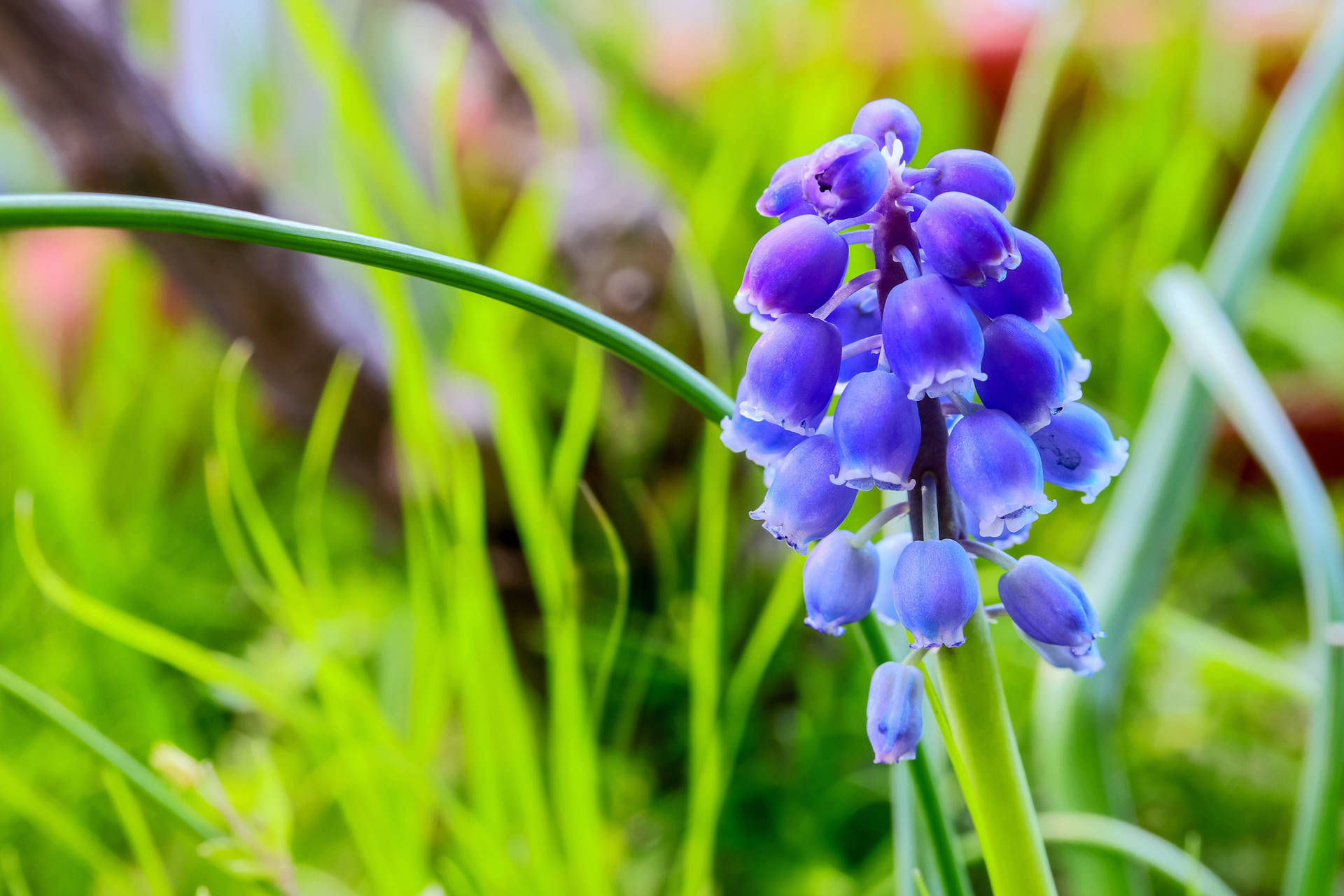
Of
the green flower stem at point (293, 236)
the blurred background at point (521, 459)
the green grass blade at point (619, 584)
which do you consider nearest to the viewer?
the green flower stem at point (293, 236)

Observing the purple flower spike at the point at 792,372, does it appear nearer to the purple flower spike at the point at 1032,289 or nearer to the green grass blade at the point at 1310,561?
the purple flower spike at the point at 1032,289

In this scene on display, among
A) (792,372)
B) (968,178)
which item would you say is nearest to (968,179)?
(968,178)

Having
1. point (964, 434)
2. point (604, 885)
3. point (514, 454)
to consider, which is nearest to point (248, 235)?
point (964, 434)

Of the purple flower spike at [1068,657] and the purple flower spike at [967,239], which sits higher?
the purple flower spike at [967,239]

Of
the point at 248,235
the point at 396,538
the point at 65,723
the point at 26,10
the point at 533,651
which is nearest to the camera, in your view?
the point at 248,235

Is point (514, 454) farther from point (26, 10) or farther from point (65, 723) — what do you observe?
point (26, 10)

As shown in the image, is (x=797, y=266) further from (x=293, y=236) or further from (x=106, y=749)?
(x=106, y=749)

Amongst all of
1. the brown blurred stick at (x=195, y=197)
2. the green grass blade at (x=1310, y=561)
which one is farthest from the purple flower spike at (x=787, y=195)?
the brown blurred stick at (x=195, y=197)
